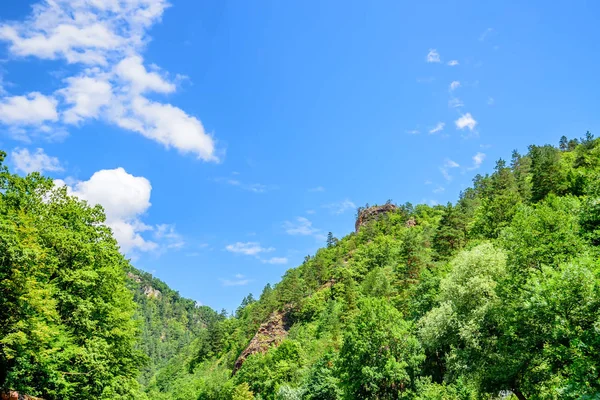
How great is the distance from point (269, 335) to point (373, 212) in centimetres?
7667

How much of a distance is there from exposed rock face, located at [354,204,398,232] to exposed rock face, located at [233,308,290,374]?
63.7 meters

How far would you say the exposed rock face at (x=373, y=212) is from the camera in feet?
479

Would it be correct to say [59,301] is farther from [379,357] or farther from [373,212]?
[373,212]

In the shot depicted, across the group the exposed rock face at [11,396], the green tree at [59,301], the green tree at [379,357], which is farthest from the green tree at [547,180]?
the exposed rock face at [11,396]

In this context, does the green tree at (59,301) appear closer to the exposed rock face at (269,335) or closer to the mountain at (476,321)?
the mountain at (476,321)

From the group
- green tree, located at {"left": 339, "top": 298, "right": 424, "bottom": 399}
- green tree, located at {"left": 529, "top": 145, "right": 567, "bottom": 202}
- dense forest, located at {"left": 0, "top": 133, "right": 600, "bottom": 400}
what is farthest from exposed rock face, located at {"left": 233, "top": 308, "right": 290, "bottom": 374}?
green tree, located at {"left": 529, "top": 145, "right": 567, "bottom": 202}

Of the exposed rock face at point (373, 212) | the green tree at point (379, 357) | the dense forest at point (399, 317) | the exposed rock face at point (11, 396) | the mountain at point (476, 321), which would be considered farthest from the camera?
the exposed rock face at point (373, 212)

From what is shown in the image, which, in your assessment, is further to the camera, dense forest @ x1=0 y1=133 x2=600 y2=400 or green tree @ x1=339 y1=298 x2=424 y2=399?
green tree @ x1=339 y1=298 x2=424 y2=399

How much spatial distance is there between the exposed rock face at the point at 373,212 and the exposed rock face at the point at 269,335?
63.7 meters

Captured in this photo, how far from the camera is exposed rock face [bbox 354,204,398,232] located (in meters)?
146

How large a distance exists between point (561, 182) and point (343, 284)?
49.9 m

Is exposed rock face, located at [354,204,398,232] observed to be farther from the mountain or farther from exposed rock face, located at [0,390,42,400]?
exposed rock face, located at [0,390,42,400]

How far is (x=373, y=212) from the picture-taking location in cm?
14975

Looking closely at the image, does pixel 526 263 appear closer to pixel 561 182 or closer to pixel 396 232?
pixel 561 182
